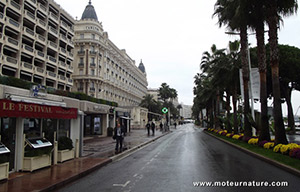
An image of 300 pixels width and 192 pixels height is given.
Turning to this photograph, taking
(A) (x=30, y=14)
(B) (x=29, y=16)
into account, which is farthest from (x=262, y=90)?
(A) (x=30, y=14)

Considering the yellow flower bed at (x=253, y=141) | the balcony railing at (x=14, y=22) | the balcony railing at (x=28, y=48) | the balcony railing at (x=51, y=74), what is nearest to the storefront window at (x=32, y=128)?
the yellow flower bed at (x=253, y=141)

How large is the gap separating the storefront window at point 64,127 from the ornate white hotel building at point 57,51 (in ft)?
90.5

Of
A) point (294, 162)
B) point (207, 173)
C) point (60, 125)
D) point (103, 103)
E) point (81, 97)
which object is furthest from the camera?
point (103, 103)

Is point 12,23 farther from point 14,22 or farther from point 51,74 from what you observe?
point 51,74

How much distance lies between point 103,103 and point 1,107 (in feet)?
77.5

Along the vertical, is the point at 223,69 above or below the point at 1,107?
above

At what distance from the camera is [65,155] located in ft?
35.9

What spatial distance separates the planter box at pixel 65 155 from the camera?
34.8ft

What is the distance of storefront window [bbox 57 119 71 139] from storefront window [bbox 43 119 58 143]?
1.34 ft

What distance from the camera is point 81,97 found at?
25.4 meters

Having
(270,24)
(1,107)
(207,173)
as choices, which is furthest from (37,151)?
(270,24)

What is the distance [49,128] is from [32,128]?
1.15 metres

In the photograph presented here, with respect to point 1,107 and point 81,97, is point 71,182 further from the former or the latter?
point 81,97

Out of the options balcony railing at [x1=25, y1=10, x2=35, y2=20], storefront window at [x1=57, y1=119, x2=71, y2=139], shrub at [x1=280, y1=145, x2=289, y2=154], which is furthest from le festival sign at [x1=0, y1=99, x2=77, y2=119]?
balcony railing at [x1=25, y1=10, x2=35, y2=20]
